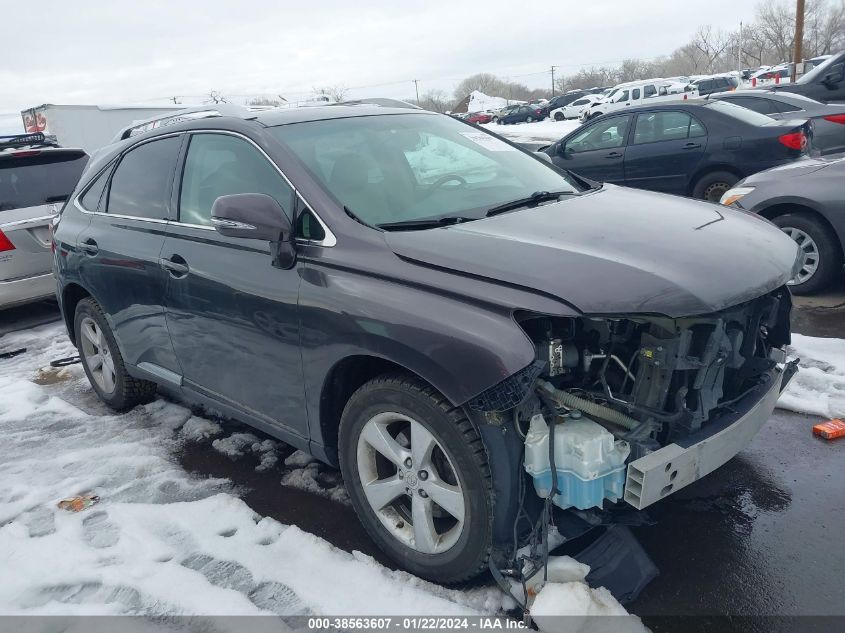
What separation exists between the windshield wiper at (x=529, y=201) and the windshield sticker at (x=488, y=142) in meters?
0.60

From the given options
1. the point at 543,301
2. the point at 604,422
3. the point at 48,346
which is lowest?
the point at 48,346

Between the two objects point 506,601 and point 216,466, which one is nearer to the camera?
point 506,601

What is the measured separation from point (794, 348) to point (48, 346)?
21.1 feet

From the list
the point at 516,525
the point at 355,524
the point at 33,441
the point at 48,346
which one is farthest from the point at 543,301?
the point at 48,346

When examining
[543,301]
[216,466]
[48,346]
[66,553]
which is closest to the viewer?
[543,301]

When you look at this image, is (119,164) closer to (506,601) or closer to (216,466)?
(216,466)

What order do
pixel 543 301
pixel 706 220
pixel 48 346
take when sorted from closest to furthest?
pixel 543 301
pixel 706 220
pixel 48 346

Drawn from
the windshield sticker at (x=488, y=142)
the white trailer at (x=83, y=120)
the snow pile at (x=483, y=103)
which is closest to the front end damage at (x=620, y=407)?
the windshield sticker at (x=488, y=142)

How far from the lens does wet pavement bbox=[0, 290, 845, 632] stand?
242cm

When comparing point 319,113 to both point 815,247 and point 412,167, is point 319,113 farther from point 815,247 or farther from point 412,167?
point 815,247

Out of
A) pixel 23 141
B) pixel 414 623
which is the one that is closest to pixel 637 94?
pixel 23 141

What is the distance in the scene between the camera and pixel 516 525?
7.77 feet

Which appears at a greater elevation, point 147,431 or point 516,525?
point 516,525

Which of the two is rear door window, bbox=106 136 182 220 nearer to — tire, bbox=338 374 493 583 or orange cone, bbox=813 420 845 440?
tire, bbox=338 374 493 583
